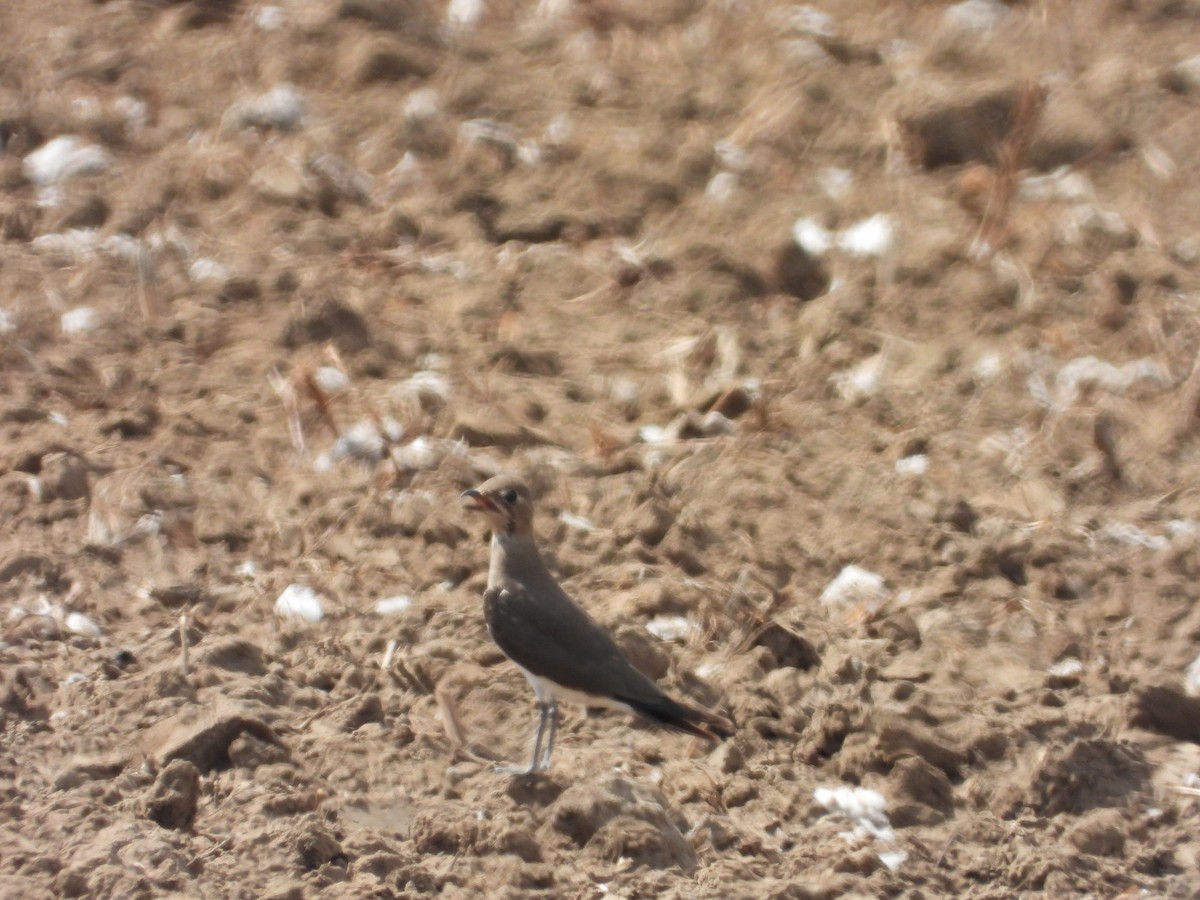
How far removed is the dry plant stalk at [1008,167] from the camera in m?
8.00

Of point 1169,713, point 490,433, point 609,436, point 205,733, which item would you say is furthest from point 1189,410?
point 205,733

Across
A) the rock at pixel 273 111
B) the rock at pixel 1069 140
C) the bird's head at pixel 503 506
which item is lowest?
the bird's head at pixel 503 506

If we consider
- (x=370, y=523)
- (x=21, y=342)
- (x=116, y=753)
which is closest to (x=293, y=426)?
(x=370, y=523)

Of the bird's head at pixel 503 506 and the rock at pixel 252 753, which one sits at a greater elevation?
the bird's head at pixel 503 506

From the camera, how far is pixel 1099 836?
17.9ft

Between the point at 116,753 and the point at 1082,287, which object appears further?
the point at 1082,287

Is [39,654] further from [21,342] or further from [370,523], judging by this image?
[21,342]

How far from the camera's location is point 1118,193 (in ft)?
26.9

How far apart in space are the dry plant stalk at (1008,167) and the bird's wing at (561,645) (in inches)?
125

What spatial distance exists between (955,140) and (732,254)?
4.37 feet

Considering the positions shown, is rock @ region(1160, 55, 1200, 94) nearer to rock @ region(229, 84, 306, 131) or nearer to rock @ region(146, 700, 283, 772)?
rock @ region(229, 84, 306, 131)

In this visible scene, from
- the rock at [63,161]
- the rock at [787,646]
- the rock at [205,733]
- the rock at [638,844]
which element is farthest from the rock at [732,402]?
the rock at [63,161]

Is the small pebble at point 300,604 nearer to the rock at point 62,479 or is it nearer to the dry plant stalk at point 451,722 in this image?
the dry plant stalk at point 451,722

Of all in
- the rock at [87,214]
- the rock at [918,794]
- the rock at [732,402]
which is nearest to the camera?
the rock at [918,794]
